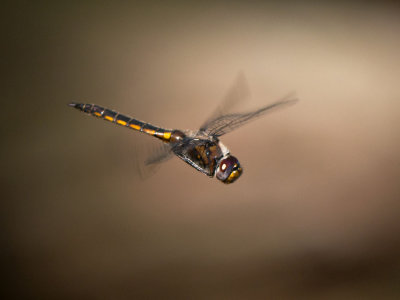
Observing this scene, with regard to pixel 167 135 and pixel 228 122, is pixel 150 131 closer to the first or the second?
pixel 167 135

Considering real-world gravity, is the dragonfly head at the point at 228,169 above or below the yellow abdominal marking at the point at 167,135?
below

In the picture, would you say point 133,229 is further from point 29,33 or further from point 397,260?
point 397,260

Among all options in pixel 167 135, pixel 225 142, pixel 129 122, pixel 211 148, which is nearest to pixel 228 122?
pixel 211 148

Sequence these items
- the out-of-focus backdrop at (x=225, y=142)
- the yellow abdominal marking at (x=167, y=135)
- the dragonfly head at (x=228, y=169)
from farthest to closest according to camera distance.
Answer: the out-of-focus backdrop at (x=225, y=142) → the yellow abdominal marking at (x=167, y=135) → the dragonfly head at (x=228, y=169)

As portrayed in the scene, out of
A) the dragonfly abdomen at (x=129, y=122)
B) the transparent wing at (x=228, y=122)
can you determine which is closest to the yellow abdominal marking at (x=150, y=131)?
the dragonfly abdomen at (x=129, y=122)

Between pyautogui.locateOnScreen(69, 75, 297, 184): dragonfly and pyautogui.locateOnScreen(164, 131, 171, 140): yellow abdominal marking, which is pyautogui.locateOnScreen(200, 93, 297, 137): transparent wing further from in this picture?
pyautogui.locateOnScreen(164, 131, 171, 140): yellow abdominal marking

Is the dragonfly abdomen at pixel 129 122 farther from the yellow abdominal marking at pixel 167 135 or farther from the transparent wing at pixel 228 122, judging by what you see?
the transparent wing at pixel 228 122
